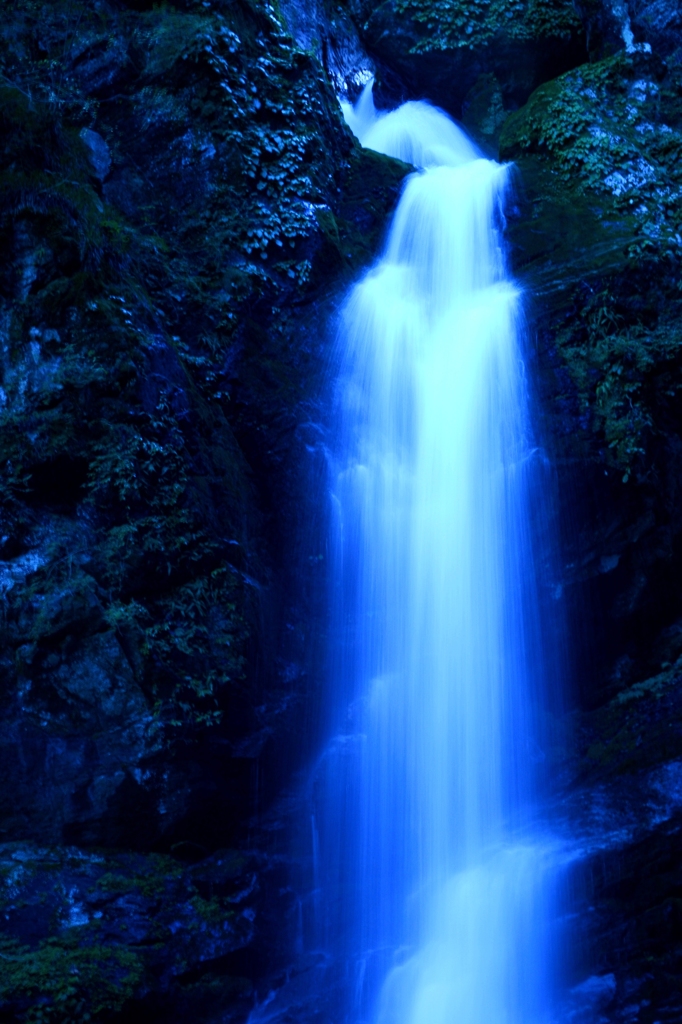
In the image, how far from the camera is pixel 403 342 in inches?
364

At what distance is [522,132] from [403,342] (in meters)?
4.47

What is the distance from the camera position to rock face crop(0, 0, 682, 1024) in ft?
19.6

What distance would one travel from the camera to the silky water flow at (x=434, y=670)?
20.0ft

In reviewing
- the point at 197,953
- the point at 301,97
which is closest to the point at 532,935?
the point at 197,953

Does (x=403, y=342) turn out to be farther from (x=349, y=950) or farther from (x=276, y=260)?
(x=349, y=950)

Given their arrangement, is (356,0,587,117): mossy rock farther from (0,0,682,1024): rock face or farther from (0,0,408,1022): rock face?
(0,0,408,1022): rock face

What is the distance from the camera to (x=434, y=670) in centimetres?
738

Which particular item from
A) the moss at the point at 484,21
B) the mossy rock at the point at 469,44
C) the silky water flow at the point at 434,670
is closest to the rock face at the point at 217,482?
the silky water flow at the point at 434,670

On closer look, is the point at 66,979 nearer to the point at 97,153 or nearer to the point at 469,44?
the point at 97,153

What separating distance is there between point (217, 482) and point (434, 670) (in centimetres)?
257

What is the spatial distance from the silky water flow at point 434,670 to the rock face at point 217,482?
0.35 metres

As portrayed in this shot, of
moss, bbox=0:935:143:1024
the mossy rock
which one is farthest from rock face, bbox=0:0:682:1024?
the mossy rock

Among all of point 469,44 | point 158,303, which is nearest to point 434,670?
point 158,303

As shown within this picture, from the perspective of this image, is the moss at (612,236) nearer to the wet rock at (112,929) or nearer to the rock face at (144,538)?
the rock face at (144,538)
